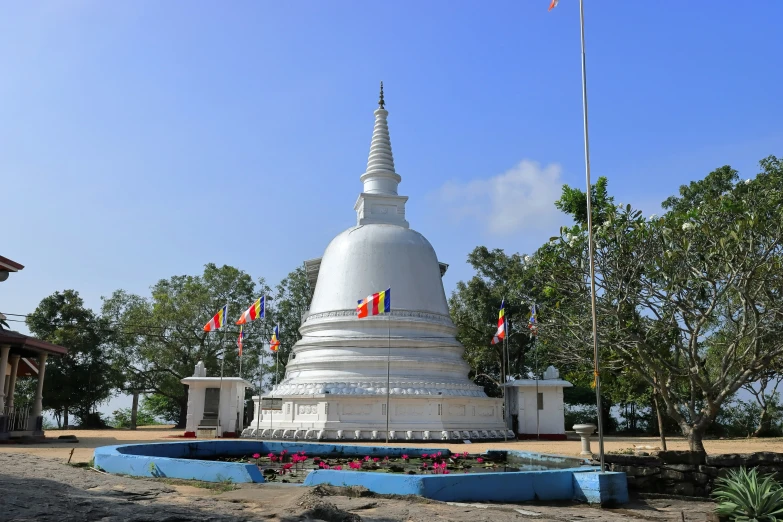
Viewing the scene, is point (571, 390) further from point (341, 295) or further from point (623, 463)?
point (623, 463)

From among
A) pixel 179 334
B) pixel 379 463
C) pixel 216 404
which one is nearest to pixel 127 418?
pixel 179 334

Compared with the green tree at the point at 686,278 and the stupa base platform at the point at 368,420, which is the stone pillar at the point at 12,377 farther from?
the green tree at the point at 686,278

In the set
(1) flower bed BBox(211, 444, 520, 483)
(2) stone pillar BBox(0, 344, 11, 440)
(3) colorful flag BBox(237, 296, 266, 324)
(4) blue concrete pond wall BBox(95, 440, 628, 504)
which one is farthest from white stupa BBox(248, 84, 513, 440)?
(4) blue concrete pond wall BBox(95, 440, 628, 504)

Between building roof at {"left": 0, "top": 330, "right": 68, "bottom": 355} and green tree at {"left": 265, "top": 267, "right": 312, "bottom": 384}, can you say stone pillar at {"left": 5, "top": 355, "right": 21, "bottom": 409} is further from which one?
green tree at {"left": 265, "top": 267, "right": 312, "bottom": 384}

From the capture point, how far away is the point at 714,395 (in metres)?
16.5

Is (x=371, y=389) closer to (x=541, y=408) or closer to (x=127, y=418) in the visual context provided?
(x=541, y=408)

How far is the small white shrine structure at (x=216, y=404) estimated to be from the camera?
31469mm

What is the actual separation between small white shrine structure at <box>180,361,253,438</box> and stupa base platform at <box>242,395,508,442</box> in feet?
10.4

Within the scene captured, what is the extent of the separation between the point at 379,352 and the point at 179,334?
2277cm

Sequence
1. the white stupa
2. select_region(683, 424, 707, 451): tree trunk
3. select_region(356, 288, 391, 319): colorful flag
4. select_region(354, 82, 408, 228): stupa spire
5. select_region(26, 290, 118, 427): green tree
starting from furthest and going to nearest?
select_region(26, 290, 118, 427): green tree → select_region(354, 82, 408, 228): stupa spire → the white stupa → select_region(356, 288, 391, 319): colorful flag → select_region(683, 424, 707, 451): tree trunk

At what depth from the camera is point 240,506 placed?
27.6ft

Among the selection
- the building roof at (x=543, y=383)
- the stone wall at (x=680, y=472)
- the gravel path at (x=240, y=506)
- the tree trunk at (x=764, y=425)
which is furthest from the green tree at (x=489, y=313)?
the gravel path at (x=240, y=506)

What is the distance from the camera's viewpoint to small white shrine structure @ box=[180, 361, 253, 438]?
3147 centimetres

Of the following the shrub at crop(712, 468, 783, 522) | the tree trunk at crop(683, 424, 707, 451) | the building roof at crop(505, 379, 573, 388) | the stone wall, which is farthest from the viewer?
the building roof at crop(505, 379, 573, 388)
